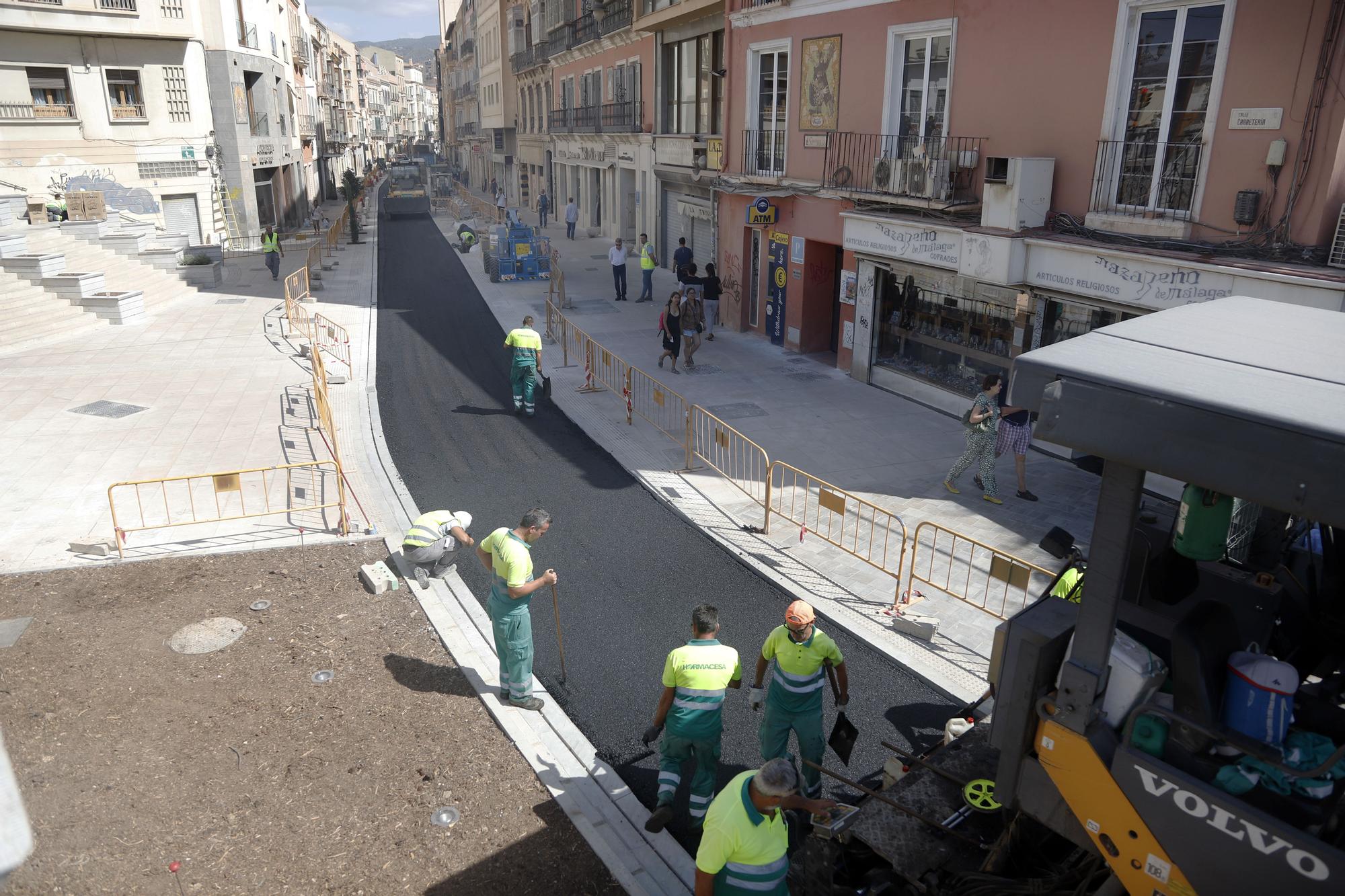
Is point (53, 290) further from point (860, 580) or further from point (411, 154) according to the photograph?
point (411, 154)

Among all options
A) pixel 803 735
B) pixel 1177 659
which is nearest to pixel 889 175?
pixel 803 735

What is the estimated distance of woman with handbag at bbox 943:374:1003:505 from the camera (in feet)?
35.1

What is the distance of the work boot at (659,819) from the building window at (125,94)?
33.2m

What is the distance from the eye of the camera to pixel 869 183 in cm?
1529

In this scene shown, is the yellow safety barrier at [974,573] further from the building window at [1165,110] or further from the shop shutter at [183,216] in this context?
the shop shutter at [183,216]

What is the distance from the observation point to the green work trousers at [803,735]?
572 cm

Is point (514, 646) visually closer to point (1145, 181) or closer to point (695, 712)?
point (695, 712)

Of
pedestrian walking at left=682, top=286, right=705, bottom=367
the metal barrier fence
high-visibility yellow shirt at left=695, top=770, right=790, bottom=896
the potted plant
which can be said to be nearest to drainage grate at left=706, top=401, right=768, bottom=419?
pedestrian walking at left=682, top=286, right=705, bottom=367

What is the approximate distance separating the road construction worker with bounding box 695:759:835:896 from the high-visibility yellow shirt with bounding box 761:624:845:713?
1.32 m

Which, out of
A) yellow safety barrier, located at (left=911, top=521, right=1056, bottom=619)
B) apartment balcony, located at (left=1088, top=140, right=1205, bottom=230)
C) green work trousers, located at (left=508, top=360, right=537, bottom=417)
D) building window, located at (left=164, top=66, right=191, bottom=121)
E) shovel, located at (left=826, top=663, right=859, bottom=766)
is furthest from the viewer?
building window, located at (left=164, top=66, right=191, bottom=121)

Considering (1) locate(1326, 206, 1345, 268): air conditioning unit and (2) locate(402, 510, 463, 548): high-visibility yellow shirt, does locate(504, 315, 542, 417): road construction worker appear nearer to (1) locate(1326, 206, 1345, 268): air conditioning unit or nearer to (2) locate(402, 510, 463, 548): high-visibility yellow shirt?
(2) locate(402, 510, 463, 548): high-visibility yellow shirt

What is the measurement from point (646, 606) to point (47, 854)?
4759 mm

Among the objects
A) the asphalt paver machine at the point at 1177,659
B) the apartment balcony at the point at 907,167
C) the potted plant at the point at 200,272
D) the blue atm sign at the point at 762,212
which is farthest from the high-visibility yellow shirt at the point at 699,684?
the potted plant at the point at 200,272

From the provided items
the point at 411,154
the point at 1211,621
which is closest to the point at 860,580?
the point at 1211,621
